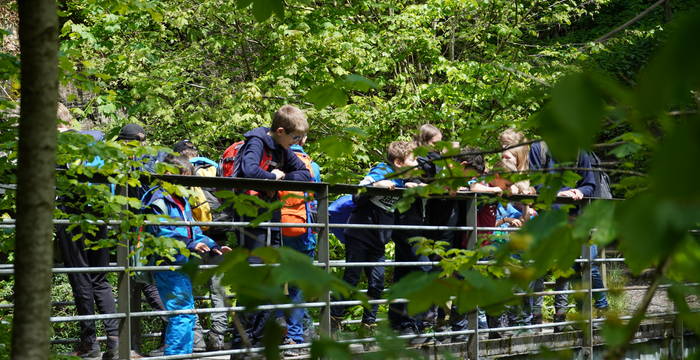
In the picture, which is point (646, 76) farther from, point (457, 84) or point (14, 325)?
point (457, 84)

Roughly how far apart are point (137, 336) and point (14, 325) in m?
4.90

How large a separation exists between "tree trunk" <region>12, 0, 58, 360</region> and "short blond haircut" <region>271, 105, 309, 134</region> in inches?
175

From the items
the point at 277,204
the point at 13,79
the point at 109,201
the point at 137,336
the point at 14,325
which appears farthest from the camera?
the point at 137,336

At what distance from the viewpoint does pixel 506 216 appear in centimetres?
766

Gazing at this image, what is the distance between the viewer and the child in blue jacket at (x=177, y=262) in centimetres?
530

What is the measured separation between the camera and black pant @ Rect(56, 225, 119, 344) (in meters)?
5.57

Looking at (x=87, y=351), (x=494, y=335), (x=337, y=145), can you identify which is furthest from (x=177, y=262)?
(x=337, y=145)

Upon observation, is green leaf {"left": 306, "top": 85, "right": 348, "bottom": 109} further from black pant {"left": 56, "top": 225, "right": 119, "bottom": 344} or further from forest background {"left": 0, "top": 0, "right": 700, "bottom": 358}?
forest background {"left": 0, "top": 0, "right": 700, "bottom": 358}

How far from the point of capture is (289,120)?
228 inches

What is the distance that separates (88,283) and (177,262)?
2.60 ft

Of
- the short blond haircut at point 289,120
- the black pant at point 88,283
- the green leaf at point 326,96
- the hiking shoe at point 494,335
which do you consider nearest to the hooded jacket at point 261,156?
the short blond haircut at point 289,120

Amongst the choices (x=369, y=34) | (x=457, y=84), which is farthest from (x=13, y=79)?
(x=369, y=34)

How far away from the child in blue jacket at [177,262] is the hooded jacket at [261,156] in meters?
0.49

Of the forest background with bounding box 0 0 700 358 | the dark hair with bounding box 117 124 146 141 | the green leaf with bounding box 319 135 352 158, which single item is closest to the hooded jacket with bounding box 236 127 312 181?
the dark hair with bounding box 117 124 146 141
